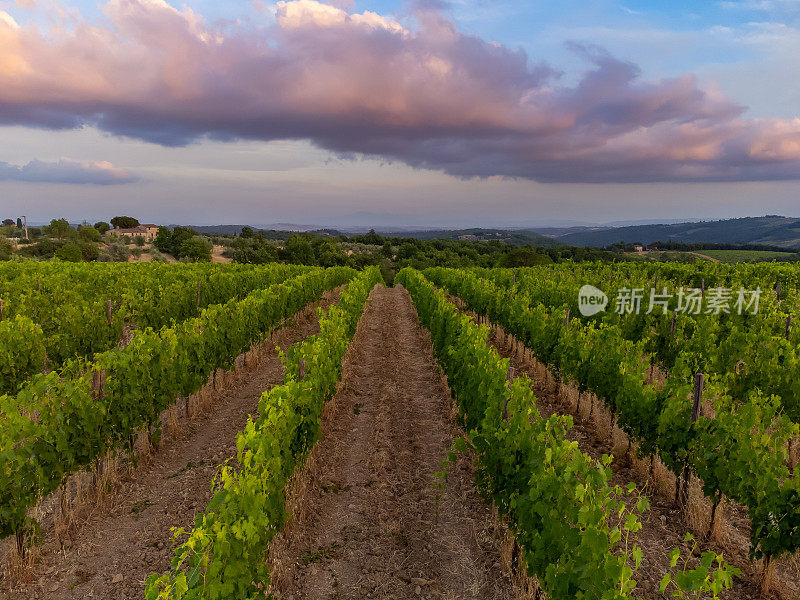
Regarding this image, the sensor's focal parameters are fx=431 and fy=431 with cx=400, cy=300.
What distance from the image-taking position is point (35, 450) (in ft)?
15.2

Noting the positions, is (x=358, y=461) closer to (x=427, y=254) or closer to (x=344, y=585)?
(x=344, y=585)

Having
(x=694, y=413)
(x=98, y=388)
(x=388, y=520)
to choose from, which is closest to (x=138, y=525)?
(x=98, y=388)

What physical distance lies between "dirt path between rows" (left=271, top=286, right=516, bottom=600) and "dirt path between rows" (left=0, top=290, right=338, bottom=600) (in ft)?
4.58

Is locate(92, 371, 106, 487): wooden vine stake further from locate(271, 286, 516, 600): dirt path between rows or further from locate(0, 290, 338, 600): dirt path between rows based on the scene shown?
locate(271, 286, 516, 600): dirt path between rows

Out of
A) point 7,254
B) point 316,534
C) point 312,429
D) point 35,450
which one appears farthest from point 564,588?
point 7,254

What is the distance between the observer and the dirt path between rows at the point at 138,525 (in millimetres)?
4352

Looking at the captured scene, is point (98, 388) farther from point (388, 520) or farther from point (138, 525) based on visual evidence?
point (388, 520)

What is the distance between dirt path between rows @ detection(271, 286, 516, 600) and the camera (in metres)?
4.51

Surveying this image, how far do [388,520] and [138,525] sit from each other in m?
3.05

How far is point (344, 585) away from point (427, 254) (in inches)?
3129

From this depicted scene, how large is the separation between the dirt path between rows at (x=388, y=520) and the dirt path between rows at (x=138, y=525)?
4.58 feet

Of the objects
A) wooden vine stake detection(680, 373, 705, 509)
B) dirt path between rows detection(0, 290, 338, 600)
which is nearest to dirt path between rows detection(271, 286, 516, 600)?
dirt path between rows detection(0, 290, 338, 600)

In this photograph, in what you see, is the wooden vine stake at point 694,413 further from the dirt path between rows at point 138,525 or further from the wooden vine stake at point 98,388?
the wooden vine stake at point 98,388

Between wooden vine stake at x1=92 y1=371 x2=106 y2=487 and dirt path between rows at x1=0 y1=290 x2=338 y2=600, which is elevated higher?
wooden vine stake at x1=92 y1=371 x2=106 y2=487
